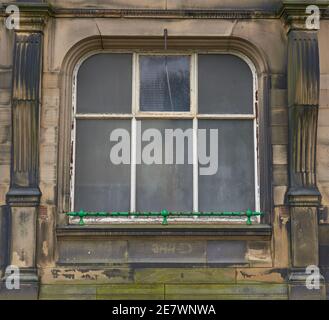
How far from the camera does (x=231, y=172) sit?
8.45m

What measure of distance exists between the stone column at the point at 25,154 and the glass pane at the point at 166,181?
1.35 m

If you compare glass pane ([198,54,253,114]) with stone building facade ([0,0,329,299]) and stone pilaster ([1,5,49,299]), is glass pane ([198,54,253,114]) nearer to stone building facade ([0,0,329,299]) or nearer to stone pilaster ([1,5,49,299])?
Answer: stone building facade ([0,0,329,299])

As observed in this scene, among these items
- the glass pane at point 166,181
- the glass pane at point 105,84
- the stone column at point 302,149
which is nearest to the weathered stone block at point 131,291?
the glass pane at point 166,181

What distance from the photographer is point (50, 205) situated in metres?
8.09

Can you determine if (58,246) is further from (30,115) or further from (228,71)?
(228,71)

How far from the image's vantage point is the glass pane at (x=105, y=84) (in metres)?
8.55

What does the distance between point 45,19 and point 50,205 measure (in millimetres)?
2385

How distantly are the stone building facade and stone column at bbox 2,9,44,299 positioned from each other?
0.04 ft

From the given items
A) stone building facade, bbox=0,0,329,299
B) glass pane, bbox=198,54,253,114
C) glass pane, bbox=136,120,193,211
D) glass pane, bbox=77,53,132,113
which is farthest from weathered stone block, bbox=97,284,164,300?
glass pane, bbox=198,54,253,114

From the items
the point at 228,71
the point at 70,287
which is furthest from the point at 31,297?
the point at 228,71

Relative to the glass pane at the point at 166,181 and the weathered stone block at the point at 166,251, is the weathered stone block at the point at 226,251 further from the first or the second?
the glass pane at the point at 166,181

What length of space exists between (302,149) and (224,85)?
4.47 feet

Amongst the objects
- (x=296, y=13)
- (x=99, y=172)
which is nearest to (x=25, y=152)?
(x=99, y=172)

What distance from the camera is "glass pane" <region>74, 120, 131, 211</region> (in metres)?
8.34
